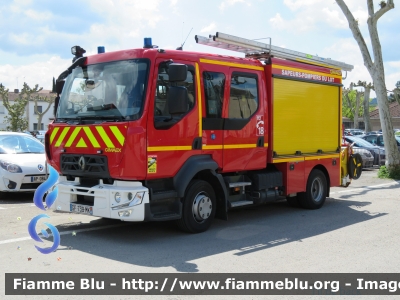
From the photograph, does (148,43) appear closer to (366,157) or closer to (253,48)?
(253,48)

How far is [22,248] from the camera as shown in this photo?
725cm

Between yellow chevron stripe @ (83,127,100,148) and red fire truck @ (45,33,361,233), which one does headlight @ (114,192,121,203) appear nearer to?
red fire truck @ (45,33,361,233)

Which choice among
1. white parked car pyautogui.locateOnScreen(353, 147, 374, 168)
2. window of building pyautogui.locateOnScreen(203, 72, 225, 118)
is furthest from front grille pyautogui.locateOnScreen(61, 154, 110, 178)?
white parked car pyautogui.locateOnScreen(353, 147, 374, 168)

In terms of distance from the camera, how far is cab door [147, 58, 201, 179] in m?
7.54

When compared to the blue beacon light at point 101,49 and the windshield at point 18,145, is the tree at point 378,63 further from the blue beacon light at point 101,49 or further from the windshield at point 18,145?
the blue beacon light at point 101,49

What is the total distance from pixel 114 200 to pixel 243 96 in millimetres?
3257

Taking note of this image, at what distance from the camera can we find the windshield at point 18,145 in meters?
12.7

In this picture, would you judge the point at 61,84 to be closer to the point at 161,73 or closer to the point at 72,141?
the point at 72,141

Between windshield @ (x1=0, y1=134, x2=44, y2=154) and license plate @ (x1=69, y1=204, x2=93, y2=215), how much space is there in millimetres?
5319

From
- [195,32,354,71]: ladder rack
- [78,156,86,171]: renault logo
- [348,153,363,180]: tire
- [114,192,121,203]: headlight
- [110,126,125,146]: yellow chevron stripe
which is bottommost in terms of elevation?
[114,192,121,203]: headlight

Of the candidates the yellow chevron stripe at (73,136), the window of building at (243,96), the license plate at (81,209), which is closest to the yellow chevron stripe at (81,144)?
the yellow chevron stripe at (73,136)

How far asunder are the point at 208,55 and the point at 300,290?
4506 mm

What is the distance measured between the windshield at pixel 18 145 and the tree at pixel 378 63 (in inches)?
479

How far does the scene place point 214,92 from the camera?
866 centimetres
